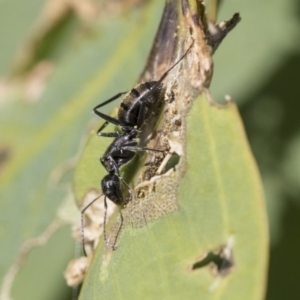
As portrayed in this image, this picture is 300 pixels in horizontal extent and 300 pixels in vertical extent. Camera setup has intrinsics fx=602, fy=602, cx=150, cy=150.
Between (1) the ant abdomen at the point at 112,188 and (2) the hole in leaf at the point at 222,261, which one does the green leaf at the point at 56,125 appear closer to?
(1) the ant abdomen at the point at 112,188

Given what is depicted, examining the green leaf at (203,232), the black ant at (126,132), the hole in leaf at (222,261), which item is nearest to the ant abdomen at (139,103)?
the black ant at (126,132)

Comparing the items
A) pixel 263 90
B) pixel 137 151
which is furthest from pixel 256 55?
pixel 137 151

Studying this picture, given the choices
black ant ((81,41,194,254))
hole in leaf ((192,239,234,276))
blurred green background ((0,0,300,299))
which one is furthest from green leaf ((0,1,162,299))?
hole in leaf ((192,239,234,276))

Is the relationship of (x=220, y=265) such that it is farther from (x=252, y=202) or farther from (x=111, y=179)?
(x=111, y=179)

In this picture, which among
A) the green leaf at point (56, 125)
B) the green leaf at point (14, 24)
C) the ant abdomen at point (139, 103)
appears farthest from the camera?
the green leaf at point (14, 24)

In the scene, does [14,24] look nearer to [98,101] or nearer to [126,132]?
[98,101]

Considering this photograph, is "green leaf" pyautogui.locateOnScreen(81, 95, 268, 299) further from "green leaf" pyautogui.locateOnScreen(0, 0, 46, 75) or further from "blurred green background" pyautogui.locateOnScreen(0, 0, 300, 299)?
"green leaf" pyautogui.locateOnScreen(0, 0, 46, 75)
